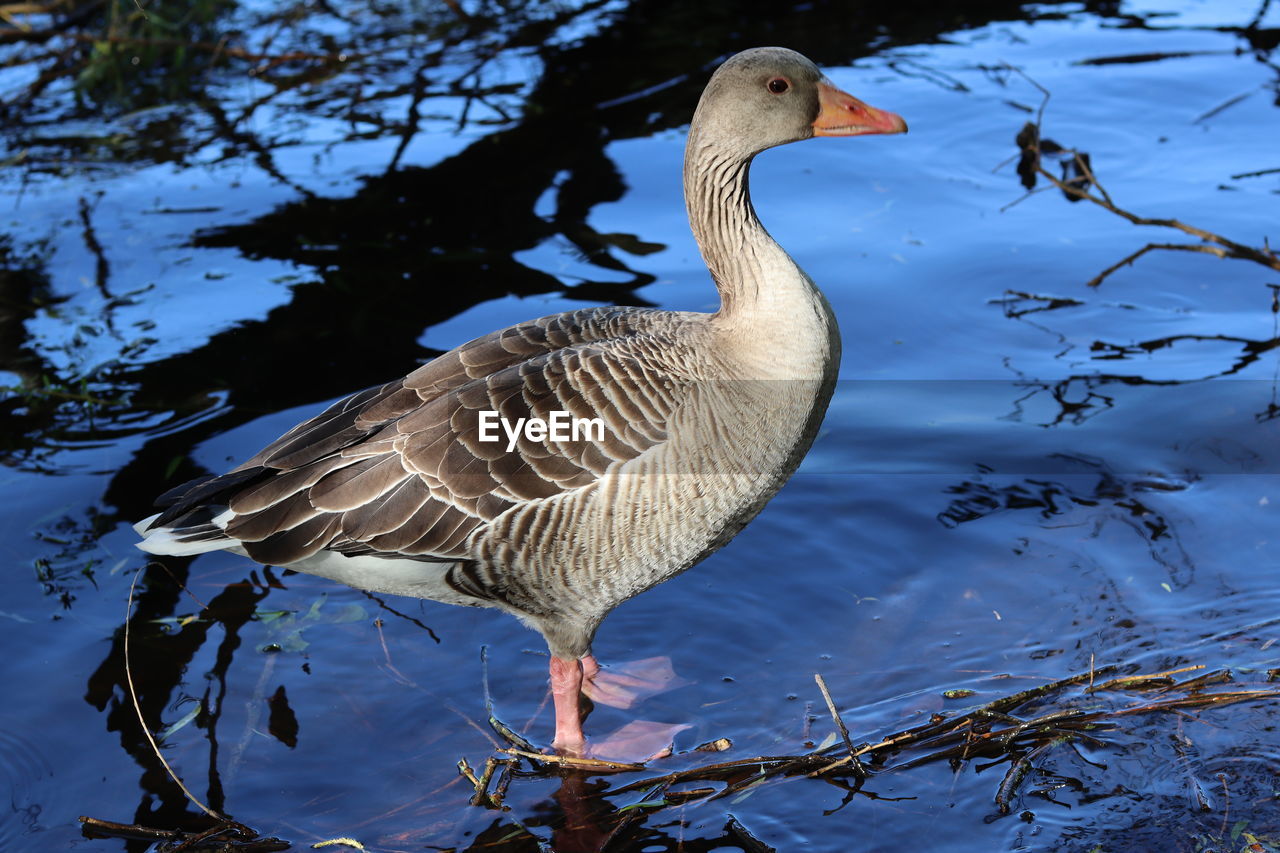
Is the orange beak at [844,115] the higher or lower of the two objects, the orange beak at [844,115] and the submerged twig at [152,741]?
the higher

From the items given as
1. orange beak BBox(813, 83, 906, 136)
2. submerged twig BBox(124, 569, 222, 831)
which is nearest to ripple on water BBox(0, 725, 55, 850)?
submerged twig BBox(124, 569, 222, 831)

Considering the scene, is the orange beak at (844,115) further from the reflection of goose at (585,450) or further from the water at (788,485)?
the water at (788,485)

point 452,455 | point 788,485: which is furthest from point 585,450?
point 788,485

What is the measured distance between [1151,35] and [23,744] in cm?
1122

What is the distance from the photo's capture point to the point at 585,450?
4609 mm

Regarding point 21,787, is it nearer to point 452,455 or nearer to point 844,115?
point 452,455

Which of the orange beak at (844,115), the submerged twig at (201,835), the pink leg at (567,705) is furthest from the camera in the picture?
the pink leg at (567,705)

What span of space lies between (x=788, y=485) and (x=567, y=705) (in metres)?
2.06

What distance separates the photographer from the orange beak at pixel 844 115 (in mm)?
4926

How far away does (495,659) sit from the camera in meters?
5.63

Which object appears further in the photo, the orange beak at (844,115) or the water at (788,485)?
the orange beak at (844,115)

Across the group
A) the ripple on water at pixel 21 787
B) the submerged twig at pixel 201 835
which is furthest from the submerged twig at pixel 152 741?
the ripple on water at pixel 21 787

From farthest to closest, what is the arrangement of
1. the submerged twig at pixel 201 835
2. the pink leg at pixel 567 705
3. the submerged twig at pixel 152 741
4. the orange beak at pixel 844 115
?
the pink leg at pixel 567 705
the orange beak at pixel 844 115
the submerged twig at pixel 152 741
the submerged twig at pixel 201 835

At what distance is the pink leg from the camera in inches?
198
